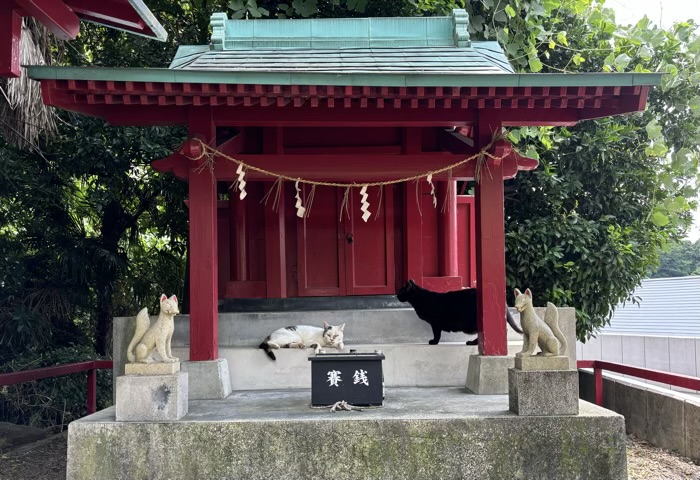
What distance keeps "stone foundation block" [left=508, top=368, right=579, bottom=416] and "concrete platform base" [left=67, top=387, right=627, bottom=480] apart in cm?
11

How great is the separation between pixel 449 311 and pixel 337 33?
4140 millimetres

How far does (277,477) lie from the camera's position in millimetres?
5676

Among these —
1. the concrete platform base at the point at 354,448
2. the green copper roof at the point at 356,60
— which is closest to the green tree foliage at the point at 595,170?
the green copper roof at the point at 356,60

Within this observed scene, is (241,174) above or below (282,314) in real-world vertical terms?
above

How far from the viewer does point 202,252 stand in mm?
7316

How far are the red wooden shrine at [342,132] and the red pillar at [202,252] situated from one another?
0.6 inches

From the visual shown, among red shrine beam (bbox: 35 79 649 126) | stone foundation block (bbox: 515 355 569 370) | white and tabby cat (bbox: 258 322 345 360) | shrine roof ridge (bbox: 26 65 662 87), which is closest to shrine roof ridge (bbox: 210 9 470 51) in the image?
red shrine beam (bbox: 35 79 649 126)

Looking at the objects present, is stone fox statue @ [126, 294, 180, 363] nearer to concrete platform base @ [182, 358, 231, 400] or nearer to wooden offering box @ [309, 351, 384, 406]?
concrete platform base @ [182, 358, 231, 400]

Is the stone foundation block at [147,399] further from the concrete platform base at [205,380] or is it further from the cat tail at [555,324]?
the cat tail at [555,324]

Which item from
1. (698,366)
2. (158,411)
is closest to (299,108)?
(158,411)

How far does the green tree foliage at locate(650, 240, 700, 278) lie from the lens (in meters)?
37.0

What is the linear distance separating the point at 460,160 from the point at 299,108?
1892mm

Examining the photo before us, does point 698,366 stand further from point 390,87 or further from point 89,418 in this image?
point 89,418

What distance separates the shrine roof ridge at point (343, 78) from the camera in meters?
6.33
